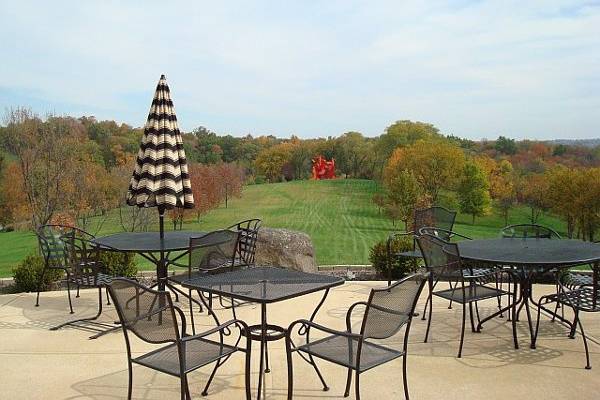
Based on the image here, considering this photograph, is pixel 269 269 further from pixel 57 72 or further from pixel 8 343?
pixel 57 72

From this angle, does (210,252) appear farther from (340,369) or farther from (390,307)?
(390,307)

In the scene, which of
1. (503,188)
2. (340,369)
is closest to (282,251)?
(340,369)

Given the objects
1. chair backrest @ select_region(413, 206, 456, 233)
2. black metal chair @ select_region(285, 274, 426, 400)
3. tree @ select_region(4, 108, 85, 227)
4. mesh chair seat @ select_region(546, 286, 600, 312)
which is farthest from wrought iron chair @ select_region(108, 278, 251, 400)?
tree @ select_region(4, 108, 85, 227)

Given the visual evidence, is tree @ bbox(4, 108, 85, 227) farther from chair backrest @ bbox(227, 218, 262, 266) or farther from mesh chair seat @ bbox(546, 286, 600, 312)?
mesh chair seat @ bbox(546, 286, 600, 312)

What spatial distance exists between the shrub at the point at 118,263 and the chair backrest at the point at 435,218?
3.49m

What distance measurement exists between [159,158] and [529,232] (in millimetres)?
3626

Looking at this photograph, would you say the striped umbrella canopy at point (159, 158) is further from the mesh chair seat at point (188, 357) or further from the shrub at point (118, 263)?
the shrub at point (118, 263)

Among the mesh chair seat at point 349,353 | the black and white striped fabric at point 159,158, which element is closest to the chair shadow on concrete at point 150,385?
the mesh chair seat at point 349,353

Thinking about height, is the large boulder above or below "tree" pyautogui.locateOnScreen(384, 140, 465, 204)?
below

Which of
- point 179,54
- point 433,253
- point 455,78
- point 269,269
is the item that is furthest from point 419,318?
point 455,78

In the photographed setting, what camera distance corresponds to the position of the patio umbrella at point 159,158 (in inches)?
189

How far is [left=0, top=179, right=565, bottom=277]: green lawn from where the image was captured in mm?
17609

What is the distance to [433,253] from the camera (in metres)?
4.30

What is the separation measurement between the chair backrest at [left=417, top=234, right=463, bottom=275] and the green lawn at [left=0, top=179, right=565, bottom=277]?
32.8ft
